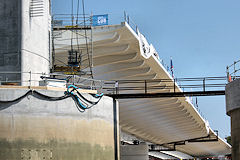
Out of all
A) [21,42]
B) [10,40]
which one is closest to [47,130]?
[21,42]

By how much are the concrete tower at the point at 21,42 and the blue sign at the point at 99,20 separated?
13.2 meters

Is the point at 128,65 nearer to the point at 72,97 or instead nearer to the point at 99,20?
the point at 99,20

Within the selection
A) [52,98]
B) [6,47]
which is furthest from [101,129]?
[6,47]

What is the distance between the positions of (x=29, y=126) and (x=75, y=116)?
111 inches

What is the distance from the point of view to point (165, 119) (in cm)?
6869

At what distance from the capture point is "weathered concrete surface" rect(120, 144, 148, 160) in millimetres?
59938

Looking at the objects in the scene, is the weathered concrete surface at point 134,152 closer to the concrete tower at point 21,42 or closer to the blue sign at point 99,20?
the blue sign at point 99,20

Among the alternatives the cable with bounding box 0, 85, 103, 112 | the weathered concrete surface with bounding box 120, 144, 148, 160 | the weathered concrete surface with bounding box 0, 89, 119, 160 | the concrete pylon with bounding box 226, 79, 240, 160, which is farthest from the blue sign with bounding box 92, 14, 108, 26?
the weathered concrete surface with bounding box 120, 144, 148, 160

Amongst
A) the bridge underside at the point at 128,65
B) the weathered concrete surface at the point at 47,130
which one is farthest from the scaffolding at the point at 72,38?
A: the weathered concrete surface at the point at 47,130

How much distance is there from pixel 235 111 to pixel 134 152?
37.6m

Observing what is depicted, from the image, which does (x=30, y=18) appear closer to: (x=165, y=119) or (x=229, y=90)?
(x=229, y=90)

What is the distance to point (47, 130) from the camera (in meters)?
24.4

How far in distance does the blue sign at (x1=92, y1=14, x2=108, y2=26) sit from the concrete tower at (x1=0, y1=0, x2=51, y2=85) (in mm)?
13216

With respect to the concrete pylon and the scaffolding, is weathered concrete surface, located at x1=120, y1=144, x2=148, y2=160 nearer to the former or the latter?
the scaffolding
